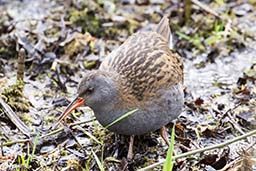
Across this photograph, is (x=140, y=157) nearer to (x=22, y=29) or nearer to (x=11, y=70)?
(x=11, y=70)

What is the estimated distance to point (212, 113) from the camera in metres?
5.63

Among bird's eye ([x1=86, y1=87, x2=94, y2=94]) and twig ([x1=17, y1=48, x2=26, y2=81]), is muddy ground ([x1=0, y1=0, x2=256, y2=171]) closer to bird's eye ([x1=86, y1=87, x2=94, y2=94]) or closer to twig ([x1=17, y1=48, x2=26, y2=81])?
A: twig ([x1=17, y1=48, x2=26, y2=81])

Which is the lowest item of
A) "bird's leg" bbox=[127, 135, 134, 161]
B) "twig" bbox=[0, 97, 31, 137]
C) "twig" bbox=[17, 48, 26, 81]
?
"bird's leg" bbox=[127, 135, 134, 161]

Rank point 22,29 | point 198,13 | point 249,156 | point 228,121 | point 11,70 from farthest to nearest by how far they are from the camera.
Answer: point 198,13, point 22,29, point 11,70, point 228,121, point 249,156

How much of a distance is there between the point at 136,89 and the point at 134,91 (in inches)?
0.9

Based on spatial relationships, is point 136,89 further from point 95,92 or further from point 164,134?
point 164,134

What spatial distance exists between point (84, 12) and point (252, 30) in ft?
5.93

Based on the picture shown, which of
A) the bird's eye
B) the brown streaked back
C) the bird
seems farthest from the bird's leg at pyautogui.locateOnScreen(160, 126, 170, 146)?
→ the bird's eye

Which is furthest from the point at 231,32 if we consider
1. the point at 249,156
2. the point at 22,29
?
the point at 249,156

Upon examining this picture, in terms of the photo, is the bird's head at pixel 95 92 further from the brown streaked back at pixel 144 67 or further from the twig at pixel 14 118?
the twig at pixel 14 118

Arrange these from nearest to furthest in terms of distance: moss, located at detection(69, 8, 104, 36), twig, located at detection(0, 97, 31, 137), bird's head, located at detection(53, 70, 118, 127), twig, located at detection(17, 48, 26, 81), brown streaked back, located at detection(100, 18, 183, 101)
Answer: bird's head, located at detection(53, 70, 118, 127) → brown streaked back, located at detection(100, 18, 183, 101) → twig, located at detection(0, 97, 31, 137) → twig, located at detection(17, 48, 26, 81) → moss, located at detection(69, 8, 104, 36)

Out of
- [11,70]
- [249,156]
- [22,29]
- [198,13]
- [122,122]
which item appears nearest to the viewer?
[249,156]

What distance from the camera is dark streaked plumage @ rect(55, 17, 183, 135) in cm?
467

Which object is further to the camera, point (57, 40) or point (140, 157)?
point (57, 40)
